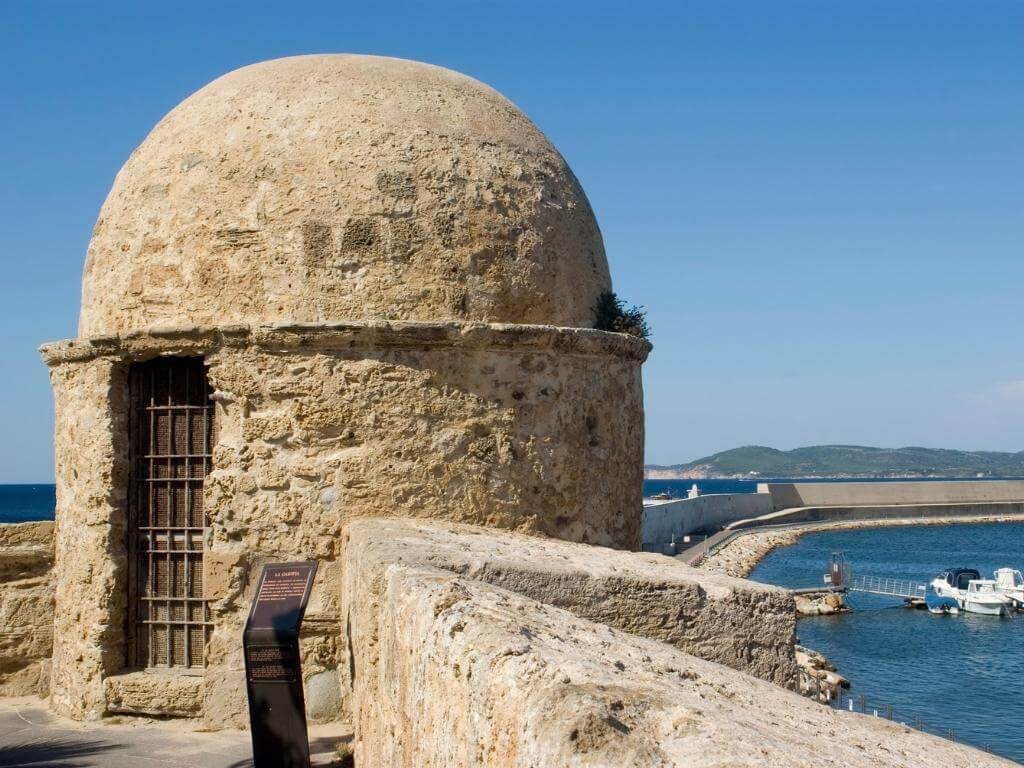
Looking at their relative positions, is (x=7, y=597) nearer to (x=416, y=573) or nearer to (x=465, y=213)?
(x=465, y=213)

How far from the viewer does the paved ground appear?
590 centimetres

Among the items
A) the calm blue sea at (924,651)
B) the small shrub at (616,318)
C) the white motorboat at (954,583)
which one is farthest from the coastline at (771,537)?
the small shrub at (616,318)

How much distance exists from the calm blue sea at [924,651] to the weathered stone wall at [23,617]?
1388 cm

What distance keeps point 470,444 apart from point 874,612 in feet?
89.6

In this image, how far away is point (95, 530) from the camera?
6.80 m

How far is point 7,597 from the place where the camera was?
25.8 ft

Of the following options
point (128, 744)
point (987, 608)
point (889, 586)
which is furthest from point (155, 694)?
point (889, 586)

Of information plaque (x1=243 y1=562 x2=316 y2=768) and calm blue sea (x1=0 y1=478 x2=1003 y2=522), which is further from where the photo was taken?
calm blue sea (x1=0 y1=478 x2=1003 y2=522)

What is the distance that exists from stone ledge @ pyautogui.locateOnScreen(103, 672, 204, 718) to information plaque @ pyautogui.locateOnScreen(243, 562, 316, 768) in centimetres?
133

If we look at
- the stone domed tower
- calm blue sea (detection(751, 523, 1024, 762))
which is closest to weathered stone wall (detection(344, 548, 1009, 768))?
the stone domed tower

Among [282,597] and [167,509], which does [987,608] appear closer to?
[167,509]

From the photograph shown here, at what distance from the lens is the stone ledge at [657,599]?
4625 mm

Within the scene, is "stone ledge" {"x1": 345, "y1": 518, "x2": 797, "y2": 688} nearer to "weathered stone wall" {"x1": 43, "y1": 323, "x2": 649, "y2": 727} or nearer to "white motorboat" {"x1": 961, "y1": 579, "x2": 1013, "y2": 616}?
"weathered stone wall" {"x1": 43, "y1": 323, "x2": 649, "y2": 727}

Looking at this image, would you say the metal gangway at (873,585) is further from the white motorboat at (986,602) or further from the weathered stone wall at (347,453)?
the weathered stone wall at (347,453)
